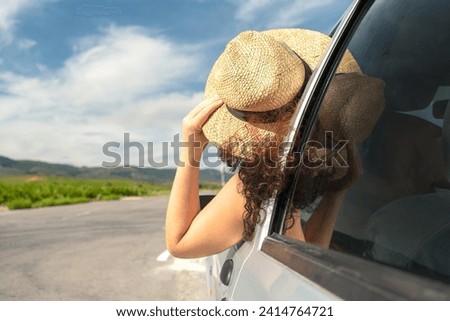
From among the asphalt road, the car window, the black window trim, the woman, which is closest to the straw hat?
the woman

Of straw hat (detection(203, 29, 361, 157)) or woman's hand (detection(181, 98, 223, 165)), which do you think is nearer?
straw hat (detection(203, 29, 361, 157))

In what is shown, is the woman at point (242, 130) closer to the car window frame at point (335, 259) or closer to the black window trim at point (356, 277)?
the car window frame at point (335, 259)

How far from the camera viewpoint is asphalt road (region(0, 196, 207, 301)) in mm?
6676

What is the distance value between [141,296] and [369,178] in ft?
16.7

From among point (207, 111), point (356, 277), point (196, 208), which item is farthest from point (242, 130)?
point (356, 277)

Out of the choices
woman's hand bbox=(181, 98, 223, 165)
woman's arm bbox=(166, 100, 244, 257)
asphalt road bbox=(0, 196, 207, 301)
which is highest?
woman's hand bbox=(181, 98, 223, 165)

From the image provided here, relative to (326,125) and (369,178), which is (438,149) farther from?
(326,125)

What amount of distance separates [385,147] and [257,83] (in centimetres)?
51

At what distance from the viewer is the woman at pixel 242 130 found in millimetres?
2107

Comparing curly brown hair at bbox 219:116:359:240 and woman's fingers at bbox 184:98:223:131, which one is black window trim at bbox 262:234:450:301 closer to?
curly brown hair at bbox 219:116:359:240

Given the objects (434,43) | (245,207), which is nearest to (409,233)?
(434,43)

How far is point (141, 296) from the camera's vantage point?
6535 millimetres

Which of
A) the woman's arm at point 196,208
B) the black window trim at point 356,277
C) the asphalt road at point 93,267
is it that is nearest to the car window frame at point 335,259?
the black window trim at point 356,277

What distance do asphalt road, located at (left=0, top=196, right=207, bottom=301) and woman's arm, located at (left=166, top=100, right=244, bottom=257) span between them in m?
3.86
